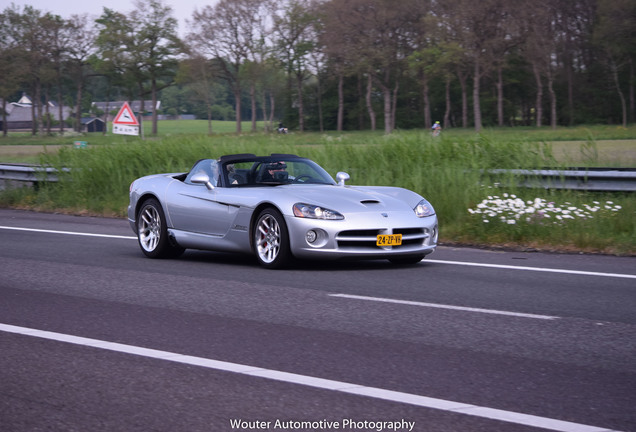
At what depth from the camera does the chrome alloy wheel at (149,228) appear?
1009cm

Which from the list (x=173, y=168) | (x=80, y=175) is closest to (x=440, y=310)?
(x=173, y=168)

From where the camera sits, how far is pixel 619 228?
11062mm

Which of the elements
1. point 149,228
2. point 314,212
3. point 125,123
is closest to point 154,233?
point 149,228

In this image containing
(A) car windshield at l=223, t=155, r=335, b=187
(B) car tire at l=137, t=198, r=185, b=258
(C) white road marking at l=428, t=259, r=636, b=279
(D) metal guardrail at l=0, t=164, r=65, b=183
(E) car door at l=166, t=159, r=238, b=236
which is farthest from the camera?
(D) metal guardrail at l=0, t=164, r=65, b=183

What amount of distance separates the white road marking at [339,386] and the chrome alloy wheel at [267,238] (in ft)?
11.0

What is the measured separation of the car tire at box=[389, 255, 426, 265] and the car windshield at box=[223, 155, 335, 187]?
1258 mm

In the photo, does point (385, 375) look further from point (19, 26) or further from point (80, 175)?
point (19, 26)

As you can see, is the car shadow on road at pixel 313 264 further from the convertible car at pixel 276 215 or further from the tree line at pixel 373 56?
the tree line at pixel 373 56

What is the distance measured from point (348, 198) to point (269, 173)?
48.9 inches

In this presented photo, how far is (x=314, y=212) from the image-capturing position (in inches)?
332

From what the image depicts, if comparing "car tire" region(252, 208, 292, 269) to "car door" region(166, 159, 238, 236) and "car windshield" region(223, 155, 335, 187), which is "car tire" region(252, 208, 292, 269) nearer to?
"car door" region(166, 159, 238, 236)

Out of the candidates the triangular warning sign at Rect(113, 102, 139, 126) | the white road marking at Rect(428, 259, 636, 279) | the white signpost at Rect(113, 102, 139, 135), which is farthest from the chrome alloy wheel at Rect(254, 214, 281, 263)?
the triangular warning sign at Rect(113, 102, 139, 126)

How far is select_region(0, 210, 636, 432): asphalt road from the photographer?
378cm

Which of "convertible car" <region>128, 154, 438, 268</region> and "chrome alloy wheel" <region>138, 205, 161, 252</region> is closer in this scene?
"convertible car" <region>128, 154, 438, 268</region>
